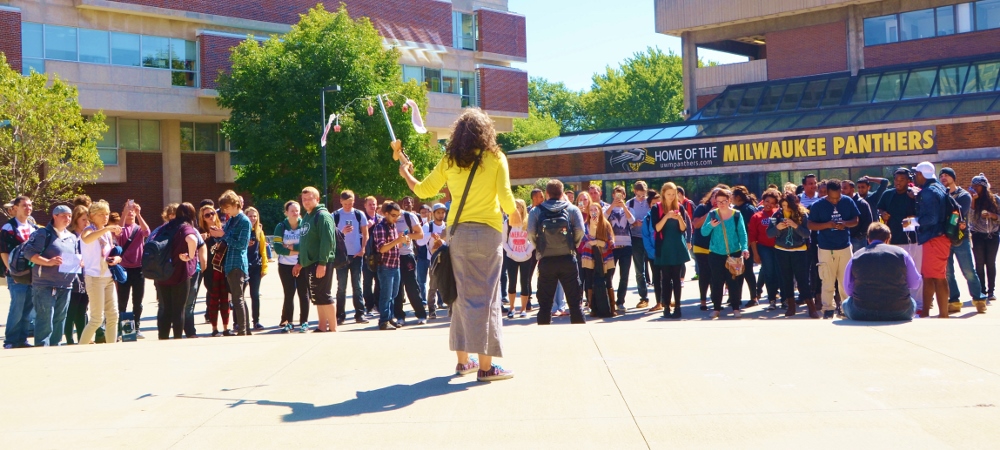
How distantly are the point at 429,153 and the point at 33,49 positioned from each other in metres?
16.8

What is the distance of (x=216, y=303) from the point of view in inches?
460

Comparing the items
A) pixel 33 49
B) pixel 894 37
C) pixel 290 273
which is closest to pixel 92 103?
pixel 33 49

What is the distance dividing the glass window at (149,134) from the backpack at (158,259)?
1407 inches

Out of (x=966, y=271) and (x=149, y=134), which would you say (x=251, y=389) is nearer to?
(x=966, y=271)

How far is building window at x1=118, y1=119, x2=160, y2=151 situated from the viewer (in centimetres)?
4278

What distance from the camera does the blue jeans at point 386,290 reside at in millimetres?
11898

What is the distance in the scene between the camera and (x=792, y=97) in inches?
1612

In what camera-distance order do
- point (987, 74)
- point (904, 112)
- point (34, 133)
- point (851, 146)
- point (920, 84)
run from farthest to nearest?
point (920, 84) < point (987, 74) < point (904, 112) < point (851, 146) < point (34, 133)

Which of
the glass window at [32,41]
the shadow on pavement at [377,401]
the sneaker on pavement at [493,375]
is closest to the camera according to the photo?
the shadow on pavement at [377,401]

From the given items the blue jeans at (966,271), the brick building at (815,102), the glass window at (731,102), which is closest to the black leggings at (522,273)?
the blue jeans at (966,271)

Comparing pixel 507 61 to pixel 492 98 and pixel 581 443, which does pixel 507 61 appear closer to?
pixel 492 98

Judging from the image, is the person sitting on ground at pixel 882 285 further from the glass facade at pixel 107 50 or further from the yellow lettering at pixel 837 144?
the glass facade at pixel 107 50

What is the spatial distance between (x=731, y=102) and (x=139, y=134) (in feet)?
87.6

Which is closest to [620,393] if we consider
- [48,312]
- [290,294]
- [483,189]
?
[483,189]
